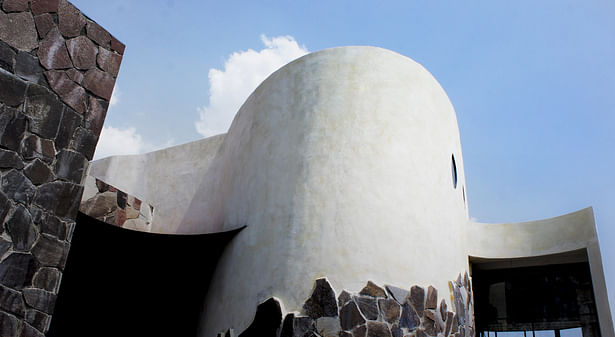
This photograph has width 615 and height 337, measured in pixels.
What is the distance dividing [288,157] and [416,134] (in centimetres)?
224

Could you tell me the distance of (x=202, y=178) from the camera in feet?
34.8

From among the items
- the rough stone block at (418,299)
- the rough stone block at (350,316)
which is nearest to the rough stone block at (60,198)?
the rough stone block at (350,316)

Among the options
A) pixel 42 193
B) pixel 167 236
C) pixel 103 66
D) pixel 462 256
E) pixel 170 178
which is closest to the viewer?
pixel 42 193

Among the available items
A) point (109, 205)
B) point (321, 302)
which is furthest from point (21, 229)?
point (109, 205)

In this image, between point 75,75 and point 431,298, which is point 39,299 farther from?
point 431,298

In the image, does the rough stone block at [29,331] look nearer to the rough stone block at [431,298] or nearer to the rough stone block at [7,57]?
the rough stone block at [7,57]

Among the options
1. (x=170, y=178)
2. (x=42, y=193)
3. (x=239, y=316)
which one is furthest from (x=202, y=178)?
(x=42, y=193)

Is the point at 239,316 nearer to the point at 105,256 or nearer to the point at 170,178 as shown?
the point at 105,256

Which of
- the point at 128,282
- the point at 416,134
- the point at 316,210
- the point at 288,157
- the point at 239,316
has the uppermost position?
the point at 416,134


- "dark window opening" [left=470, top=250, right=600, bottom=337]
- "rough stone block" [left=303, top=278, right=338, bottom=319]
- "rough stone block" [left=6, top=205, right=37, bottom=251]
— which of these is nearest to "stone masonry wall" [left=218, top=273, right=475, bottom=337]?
"rough stone block" [left=303, top=278, right=338, bottom=319]

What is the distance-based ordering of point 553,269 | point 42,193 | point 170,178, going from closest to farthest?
1. point 42,193
2. point 553,269
3. point 170,178

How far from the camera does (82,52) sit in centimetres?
571

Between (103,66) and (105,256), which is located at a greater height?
(103,66)

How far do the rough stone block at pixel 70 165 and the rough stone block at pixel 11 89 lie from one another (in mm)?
703
